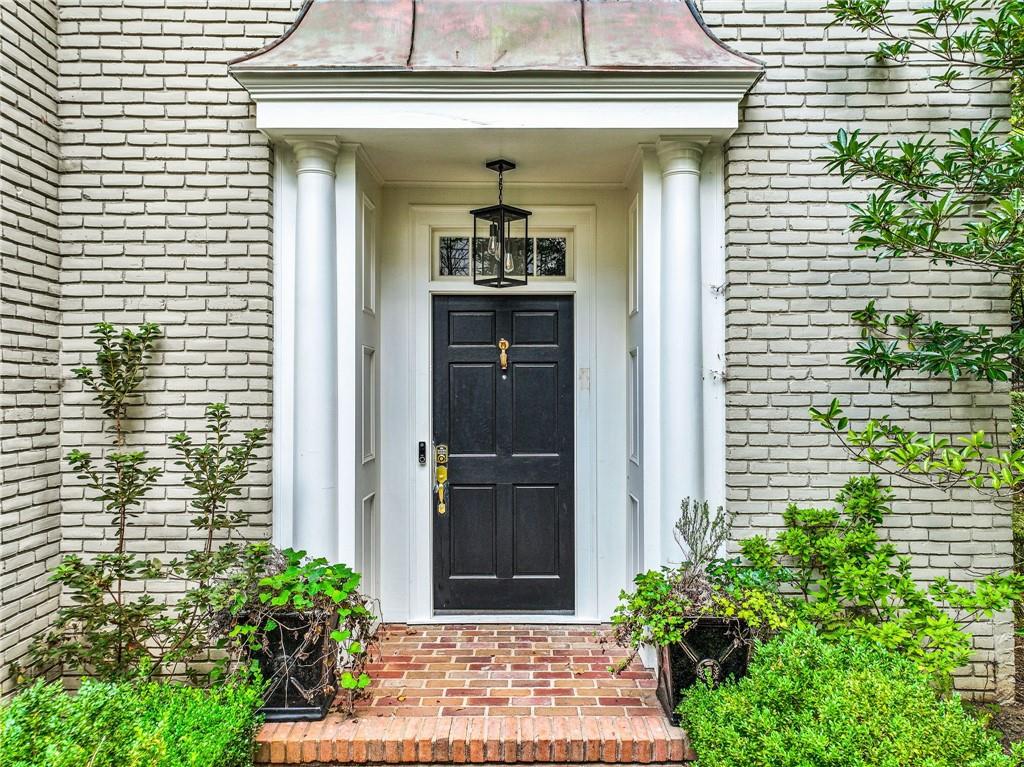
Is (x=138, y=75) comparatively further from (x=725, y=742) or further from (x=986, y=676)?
(x=986, y=676)

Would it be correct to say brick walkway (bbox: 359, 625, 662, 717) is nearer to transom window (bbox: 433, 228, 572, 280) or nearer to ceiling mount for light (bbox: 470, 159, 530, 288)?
ceiling mount for light (bbox: 470, 159, 530, 288)

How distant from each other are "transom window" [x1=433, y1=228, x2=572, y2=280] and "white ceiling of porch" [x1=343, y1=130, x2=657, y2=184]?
0.33 metres

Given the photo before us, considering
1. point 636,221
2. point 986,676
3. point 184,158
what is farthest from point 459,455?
point 986,676

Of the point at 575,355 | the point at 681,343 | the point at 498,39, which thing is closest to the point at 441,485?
the point at 575,355

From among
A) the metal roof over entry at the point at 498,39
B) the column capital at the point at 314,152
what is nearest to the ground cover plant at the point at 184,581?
the column capital at the point at 314,152

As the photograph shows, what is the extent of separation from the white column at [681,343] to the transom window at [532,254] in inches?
38.1

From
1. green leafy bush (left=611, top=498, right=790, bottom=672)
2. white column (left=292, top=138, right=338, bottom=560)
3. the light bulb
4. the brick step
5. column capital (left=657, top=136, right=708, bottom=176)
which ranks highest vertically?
column capital (left=657, top=136, right=708, bottom=176)

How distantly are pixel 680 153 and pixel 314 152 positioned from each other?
1729mm

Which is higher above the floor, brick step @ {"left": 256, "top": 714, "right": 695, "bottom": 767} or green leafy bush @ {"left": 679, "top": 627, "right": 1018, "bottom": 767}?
green leafy bush @ {"left": 679, "top": 627, "right": 1018, "bottom": 767}

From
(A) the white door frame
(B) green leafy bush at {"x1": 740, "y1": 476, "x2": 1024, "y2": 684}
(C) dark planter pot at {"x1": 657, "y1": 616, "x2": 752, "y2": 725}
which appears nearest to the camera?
(B) green leafy bush at {"x1": 740, "y1": 476, "x2": 1024, "y2": 684}

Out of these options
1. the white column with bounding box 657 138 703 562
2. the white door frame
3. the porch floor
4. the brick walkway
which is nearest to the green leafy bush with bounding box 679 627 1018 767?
the porch floor

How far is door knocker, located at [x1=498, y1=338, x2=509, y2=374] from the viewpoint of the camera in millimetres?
3914

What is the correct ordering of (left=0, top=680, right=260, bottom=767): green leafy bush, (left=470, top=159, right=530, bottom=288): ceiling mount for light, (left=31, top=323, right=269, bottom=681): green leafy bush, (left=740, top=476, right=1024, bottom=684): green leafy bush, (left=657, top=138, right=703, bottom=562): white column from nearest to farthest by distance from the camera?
(left=0, top=680, right=260, bottom=767): green leafy bush → (left=740, top=476, right=1024, bottom=684): green leafy bush → (left=31, top=323, right=269, bottom=681): green leafy bush → (left=657, top=138, right=703, bottom=562): white column → (left=470, top=159, right=530, bottom=288): ceiling mount for light

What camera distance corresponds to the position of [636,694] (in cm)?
295
